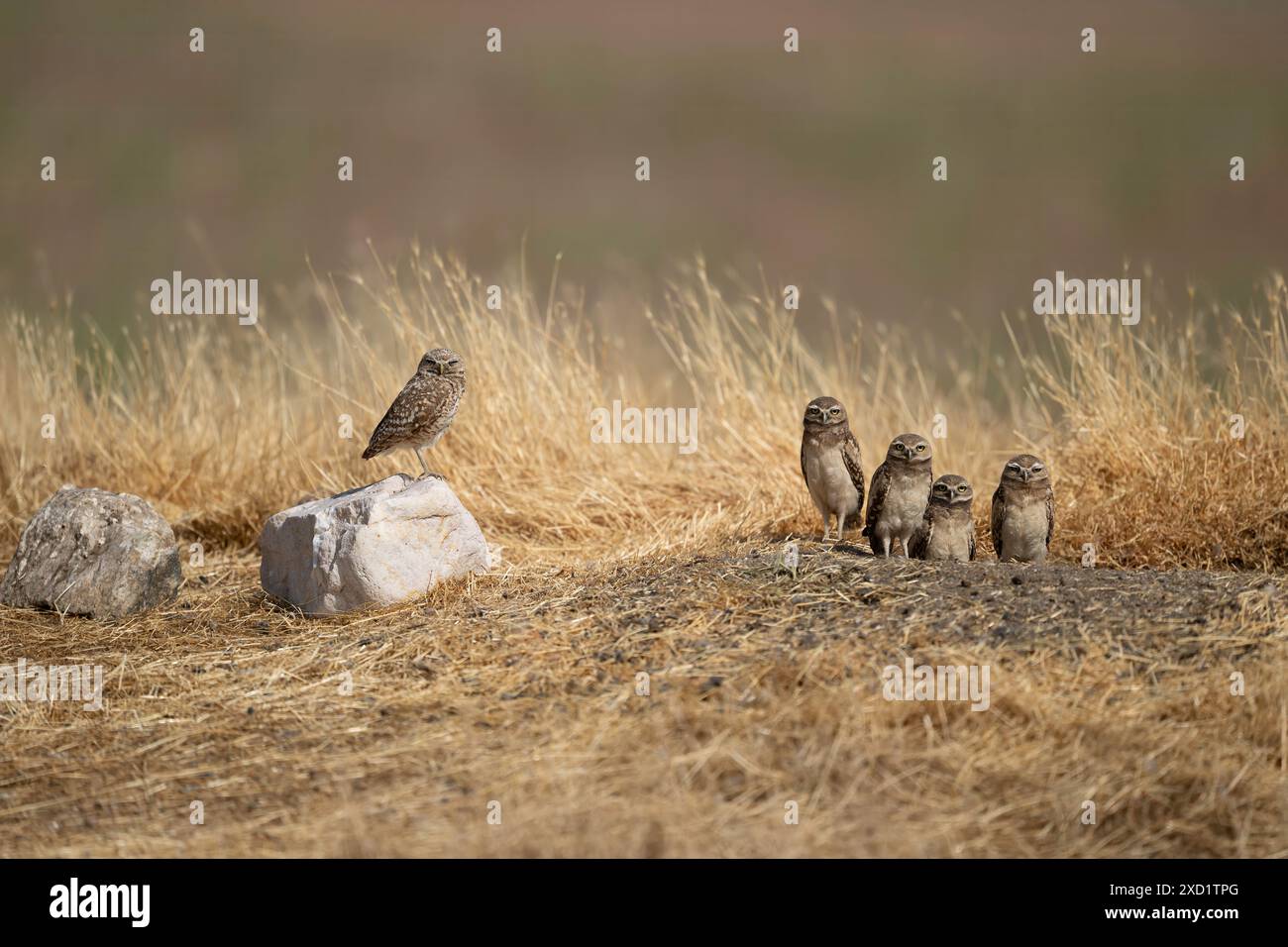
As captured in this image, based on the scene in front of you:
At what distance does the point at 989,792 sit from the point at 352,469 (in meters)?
5.37

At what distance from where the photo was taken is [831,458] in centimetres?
664

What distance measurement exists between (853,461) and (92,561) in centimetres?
398

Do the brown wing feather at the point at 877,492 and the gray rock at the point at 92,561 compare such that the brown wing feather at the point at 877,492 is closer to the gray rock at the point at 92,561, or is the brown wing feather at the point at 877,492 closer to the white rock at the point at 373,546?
the white rock at the point at 373,546

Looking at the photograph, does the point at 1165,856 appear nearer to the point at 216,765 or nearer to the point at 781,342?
the point at 216,765

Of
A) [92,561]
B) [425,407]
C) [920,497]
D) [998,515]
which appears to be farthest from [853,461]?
[92,561]

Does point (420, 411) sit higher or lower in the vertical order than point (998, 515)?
higher

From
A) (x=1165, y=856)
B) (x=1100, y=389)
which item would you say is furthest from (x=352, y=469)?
Answer: (x=1165, y=856)

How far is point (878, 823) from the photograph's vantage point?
3939mm

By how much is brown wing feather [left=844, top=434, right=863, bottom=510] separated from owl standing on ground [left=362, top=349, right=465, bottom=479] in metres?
2.07

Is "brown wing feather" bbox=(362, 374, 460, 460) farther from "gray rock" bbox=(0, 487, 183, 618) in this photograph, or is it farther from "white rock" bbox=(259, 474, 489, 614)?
"gray rock" bbox=(0, 487, 183, 618)

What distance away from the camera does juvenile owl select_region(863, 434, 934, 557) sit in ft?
20.8

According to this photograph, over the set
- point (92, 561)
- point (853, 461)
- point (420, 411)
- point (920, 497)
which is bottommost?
point (92, 561)

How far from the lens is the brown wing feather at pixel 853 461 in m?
6.70

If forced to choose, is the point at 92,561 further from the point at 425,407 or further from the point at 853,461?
the point at 853,461
